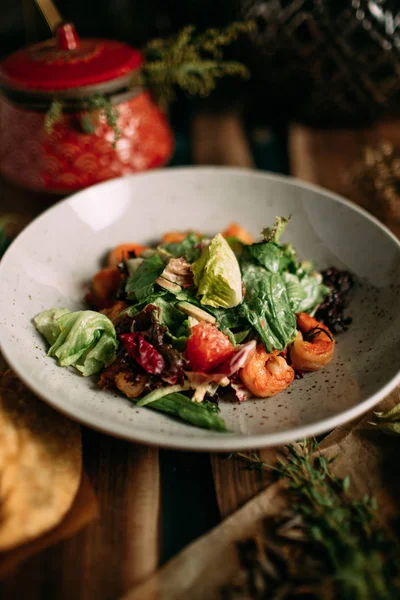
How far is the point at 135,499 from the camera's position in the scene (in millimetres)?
1897

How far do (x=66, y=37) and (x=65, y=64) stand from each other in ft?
0.79

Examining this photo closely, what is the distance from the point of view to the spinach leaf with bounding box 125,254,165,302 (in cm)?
230

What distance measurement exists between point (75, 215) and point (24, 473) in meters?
1.45

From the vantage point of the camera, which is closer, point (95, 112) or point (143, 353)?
point (143, 353)

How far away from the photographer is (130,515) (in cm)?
185

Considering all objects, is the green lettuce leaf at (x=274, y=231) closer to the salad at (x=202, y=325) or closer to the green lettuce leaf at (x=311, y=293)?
the salad at (x=202, y=325)

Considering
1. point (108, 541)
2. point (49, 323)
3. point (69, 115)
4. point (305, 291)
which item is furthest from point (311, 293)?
point (69, 115)

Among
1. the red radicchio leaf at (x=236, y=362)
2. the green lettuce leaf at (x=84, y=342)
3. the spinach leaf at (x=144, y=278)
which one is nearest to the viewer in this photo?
the red radicchio leaf at (x=236, y=362)

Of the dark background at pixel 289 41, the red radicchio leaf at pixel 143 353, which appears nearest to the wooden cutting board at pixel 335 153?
the dark background at pixel 289 41

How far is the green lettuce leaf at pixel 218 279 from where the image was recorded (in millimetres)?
2221

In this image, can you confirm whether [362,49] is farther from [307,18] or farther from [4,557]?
[4,557]

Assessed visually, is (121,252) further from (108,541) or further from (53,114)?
(108,541)

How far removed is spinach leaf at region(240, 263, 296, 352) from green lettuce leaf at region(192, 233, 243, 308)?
0.07 meters

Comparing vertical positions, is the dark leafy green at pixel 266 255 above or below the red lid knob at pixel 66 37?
below
